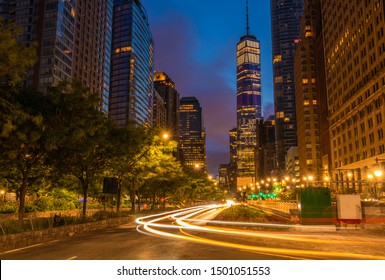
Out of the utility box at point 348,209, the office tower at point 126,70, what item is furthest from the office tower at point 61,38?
the utility box at point 348,209

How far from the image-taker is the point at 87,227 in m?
25.5

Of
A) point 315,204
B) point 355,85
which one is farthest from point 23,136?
point 355,85

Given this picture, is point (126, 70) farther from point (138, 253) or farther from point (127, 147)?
point (138, 253)

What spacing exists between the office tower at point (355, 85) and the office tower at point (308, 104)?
39753mm

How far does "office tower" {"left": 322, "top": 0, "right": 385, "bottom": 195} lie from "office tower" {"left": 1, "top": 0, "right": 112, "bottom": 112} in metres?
79.2

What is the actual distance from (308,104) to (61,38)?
10605 centimetres

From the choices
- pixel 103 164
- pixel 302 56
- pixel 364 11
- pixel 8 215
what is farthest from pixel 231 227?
pixel 302 56

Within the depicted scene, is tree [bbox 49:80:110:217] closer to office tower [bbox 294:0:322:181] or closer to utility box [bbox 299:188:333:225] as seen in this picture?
utility box [bbox 299:188:333:225]

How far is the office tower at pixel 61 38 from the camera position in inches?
4685

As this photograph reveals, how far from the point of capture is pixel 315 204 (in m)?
27.8

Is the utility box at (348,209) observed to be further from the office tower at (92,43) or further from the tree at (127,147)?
the office tower at (92,43)

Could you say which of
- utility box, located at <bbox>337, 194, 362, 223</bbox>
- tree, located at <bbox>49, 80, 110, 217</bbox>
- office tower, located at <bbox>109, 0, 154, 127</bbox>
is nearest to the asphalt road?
tree, located at <bbox>49, 80, 110, 217</bbox>

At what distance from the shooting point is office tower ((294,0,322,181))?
164 meters

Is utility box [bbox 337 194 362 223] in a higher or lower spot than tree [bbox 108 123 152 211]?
lower
